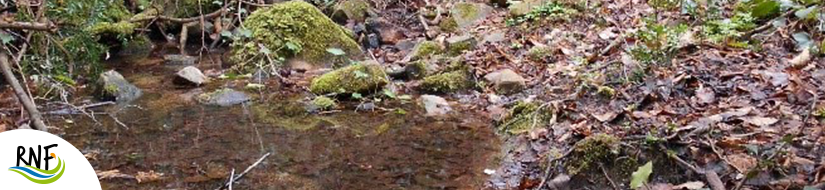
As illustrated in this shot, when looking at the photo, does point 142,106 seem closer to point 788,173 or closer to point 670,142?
point 670,142

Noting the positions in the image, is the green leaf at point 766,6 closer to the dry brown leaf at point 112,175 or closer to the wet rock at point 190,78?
the dry brown leaf at point 112,175

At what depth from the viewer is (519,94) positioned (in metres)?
4.42

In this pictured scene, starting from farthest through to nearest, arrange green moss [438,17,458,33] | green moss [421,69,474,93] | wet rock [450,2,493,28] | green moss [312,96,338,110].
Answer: wet rock [450,2,493,28], green moss [438,17,458,33], green moss [421,69,474,93], green moss [312,96,338,110]

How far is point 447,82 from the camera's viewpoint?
187 inches

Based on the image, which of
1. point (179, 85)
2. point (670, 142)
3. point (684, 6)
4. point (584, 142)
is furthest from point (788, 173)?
point (179, 85)

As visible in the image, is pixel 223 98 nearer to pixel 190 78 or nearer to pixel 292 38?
pixel 190 78

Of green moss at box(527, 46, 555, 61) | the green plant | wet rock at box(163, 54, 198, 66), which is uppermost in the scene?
green moss at box(527, 46, 555, 61)

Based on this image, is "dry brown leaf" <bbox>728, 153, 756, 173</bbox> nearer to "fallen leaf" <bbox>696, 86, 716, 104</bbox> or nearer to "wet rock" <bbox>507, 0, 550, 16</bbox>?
"fallen leaf" <bbox>696, 86, 716, 104</bbox>

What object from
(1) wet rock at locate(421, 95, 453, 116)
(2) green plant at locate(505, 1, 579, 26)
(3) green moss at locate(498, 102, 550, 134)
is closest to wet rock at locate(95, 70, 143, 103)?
(1) wet rock at locate(421, 95, 453, 116)

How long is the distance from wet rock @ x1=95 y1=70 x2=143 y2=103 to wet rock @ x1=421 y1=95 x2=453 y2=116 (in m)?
1.79

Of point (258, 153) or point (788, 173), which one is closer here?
point (788, 173)

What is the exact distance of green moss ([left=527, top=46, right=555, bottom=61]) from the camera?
16.4 ft

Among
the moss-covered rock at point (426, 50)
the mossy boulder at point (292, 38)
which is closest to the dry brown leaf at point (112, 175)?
the mossy boulder at point (292, 38)

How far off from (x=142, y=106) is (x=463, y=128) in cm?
191
